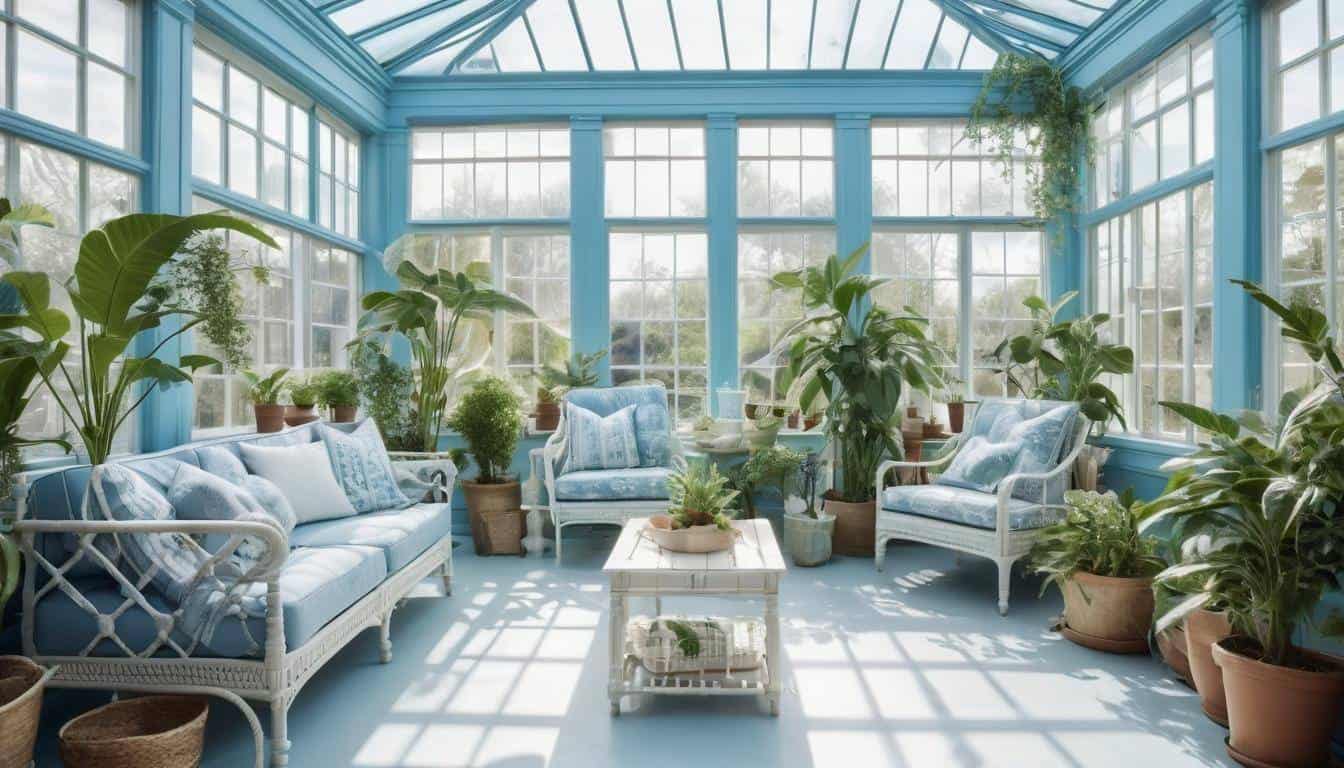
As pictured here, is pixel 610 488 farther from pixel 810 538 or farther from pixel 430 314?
pixel 430 314

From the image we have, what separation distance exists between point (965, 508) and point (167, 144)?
169 inches

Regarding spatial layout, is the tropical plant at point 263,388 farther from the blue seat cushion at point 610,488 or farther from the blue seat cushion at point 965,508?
the blue seat cushion at point 965,508

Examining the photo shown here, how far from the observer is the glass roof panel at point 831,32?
5504mm

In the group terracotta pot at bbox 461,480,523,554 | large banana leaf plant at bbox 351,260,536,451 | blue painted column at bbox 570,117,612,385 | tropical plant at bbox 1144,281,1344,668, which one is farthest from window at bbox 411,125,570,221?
tropical plant at bbox 1144,281,1344,668

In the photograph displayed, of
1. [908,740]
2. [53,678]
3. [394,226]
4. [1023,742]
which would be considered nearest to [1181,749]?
Answer: [1023,742]

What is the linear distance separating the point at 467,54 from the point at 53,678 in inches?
190

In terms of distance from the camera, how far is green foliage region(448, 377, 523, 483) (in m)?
5.10

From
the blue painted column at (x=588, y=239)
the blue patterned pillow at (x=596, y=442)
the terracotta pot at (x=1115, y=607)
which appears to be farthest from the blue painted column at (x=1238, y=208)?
the blue painted column at (x=588, y=239)

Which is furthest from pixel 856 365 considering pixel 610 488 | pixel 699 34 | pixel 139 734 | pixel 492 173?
pixel 139 734

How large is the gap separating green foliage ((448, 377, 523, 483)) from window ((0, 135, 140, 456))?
2188 mm

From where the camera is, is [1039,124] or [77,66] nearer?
[77,66]

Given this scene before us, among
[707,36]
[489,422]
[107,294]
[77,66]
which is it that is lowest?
[489,422]

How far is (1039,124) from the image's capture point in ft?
18.3

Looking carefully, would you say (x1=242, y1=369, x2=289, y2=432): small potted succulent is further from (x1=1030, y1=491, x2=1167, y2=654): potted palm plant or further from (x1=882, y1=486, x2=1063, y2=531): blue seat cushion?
(x1=1030, y1=491, x2=1167, y2=654): potted palm plant
